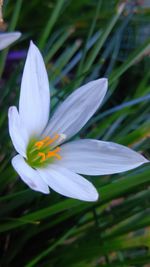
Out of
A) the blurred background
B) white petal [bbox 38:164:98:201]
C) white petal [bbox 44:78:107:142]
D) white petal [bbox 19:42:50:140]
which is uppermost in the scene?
white petal [bbox 19:42:50:140]

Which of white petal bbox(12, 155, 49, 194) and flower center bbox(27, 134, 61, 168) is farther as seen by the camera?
flower center bbox(27, 134, 61, 168)

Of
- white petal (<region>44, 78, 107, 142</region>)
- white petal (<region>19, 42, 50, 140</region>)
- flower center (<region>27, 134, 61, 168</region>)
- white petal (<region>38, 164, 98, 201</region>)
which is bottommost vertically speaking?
flower center (<region>27, 134, 61, 168</region>)

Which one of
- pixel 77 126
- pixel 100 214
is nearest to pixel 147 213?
pixel 100 214

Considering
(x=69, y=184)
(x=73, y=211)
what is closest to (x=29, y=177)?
(x=69, y=184)

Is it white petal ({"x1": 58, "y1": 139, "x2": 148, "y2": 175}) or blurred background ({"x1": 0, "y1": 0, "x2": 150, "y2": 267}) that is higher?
white petal ({"x1": 58, "y1": 139, "x2": 148, "y2": 175})

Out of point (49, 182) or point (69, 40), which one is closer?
point (49, 182)

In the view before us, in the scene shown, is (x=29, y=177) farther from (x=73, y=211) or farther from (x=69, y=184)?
(x=73, y=211)

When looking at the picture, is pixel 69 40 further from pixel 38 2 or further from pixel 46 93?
pixel 46 93
